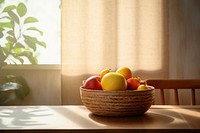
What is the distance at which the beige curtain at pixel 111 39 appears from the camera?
7.70 ft

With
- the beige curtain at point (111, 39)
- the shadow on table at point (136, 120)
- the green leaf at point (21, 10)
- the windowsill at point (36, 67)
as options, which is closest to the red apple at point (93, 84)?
the shadow on table at point (136, 120)

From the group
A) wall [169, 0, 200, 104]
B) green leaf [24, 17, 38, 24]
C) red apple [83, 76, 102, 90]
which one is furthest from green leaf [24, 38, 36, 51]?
red apple [83, 76, 102, 90]

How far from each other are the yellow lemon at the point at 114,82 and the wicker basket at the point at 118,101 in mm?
29

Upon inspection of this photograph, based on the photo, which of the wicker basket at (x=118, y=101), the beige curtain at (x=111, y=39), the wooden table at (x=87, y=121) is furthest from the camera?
the beige curtain at (x=111, y=39)

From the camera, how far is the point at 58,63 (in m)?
2.47

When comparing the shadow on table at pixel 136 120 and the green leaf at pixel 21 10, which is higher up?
the green leaf at pixel 21 10

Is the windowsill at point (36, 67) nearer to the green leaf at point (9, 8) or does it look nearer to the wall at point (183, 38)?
the green leaf at point (9, 8)

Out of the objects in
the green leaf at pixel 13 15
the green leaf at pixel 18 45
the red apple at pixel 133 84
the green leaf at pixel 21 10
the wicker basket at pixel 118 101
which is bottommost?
the wicker basket at pixel 118 101

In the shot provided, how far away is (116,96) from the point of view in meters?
1.12

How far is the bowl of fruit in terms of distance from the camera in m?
1.13

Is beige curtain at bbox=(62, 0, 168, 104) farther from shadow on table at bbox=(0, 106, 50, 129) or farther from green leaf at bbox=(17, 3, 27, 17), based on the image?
shadow on table at bbox=(0, 106, 50, 129)

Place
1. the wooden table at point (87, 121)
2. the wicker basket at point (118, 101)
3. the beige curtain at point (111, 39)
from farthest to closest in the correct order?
the beige curtain at point (111, 39) < the wicker basket at point (118, 101) < the wooden table at point (87, 121)

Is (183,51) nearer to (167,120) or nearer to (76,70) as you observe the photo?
(76,70)

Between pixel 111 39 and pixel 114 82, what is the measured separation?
49.2 inches
